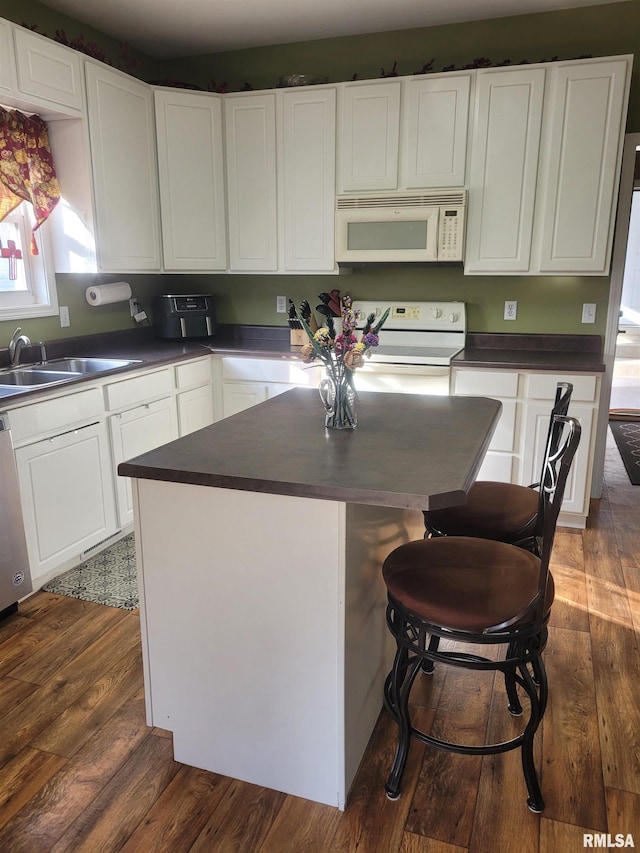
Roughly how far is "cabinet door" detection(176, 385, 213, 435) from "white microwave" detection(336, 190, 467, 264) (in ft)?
3.89

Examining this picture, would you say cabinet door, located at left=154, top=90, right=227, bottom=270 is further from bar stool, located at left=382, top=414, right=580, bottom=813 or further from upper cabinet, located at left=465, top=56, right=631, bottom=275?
bar stool, located at left=382, top=414, right=580, bottom=813

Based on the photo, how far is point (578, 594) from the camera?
279 centimetres

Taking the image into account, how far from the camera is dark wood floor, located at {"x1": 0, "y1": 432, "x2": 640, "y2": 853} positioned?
157 centimetres

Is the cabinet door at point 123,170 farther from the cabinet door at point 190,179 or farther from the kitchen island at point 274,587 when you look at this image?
the kitchen island at point 274,587

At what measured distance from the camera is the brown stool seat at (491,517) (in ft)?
6.58

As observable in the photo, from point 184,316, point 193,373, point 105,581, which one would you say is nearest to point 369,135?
point 184,316

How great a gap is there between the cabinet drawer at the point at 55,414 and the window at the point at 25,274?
68 cm

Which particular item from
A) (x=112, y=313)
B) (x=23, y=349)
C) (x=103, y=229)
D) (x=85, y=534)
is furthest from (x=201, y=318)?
(x=85, y=534)

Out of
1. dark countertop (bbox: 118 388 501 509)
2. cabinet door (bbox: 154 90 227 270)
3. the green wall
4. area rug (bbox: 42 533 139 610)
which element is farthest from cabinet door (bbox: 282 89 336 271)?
area rug (bbox: 42 533 139 610)

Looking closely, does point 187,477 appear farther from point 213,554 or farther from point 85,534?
point 85,534

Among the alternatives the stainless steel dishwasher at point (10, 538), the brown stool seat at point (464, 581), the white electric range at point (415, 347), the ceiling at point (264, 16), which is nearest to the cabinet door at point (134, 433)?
the stainless steel dishwasher at point (10, 538)

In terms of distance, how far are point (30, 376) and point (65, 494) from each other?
0.67 meters

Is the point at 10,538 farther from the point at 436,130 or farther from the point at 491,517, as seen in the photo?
the point at 436,130

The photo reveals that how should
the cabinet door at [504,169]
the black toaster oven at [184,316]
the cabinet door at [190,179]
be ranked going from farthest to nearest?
the black toaster oven at [184,316] < the cabinet door at [190,179] < the cabinet door at [504,169]
